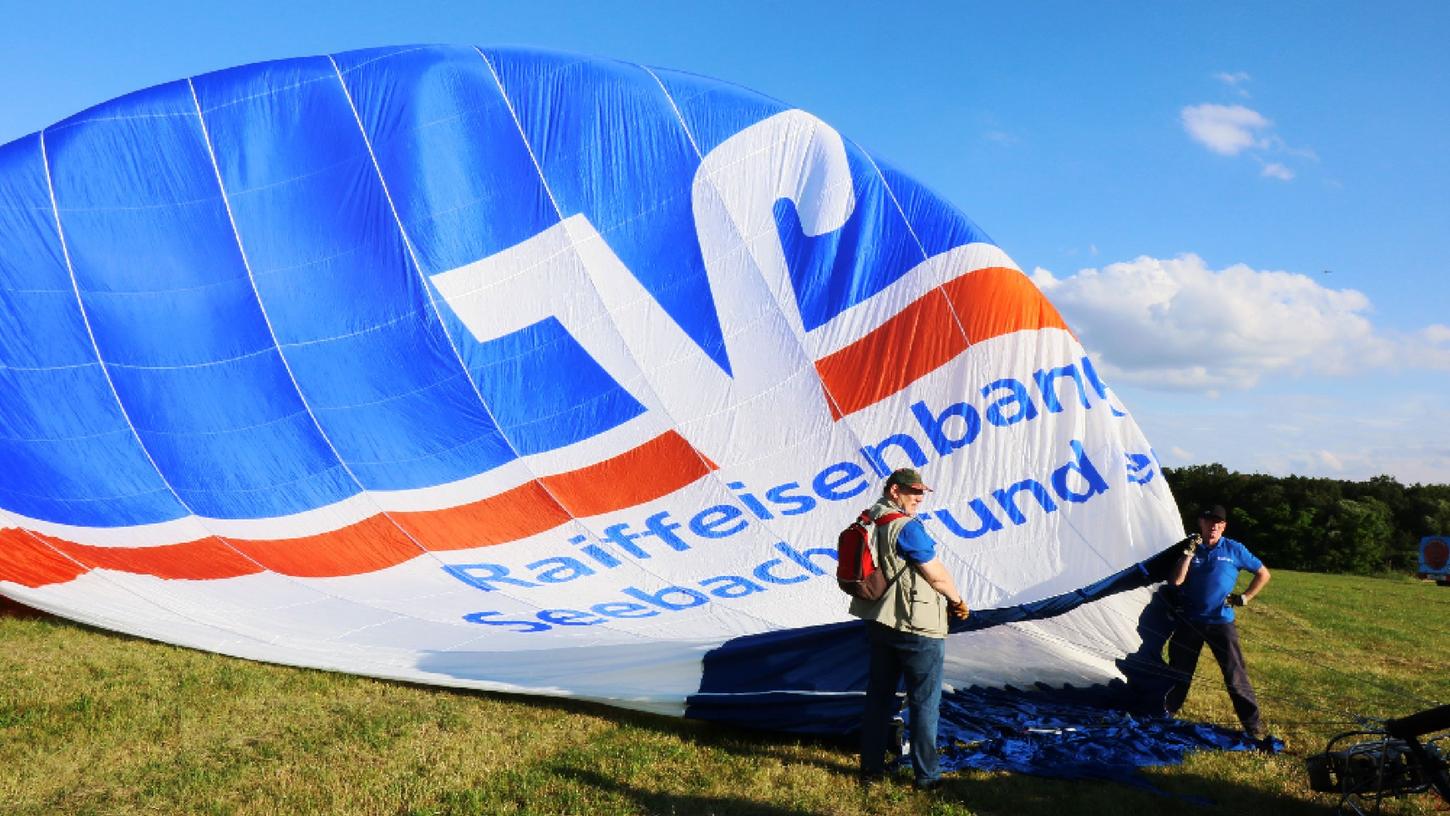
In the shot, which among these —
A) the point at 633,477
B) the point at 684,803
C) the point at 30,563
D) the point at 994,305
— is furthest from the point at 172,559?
the point at 994,305

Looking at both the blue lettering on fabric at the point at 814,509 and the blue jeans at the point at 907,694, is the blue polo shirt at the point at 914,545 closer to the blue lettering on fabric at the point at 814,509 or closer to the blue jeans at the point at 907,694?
the blue jeans at the point at 907,694

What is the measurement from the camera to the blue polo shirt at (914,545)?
4047mm

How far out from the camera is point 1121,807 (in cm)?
424

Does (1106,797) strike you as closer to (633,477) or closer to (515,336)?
(633,477)

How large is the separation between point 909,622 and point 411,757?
2.14 metres

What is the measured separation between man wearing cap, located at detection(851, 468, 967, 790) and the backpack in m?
0.03

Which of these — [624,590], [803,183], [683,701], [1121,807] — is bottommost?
[1121,807]

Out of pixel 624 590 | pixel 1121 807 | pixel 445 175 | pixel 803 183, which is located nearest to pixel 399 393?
pixel 445 175

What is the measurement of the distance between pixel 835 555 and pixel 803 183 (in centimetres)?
198

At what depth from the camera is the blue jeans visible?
4.18 m

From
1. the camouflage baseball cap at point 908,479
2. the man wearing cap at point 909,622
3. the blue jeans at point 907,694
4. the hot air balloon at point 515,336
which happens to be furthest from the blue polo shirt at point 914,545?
the hot air balloon at point 515,336

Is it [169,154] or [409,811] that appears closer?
[409,811]

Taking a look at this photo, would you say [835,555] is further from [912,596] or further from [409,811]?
[409,811]

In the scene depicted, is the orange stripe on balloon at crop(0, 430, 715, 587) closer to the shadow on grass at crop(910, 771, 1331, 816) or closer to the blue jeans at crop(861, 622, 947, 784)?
the blue jeans at crop(861, 622, 947, 784)
